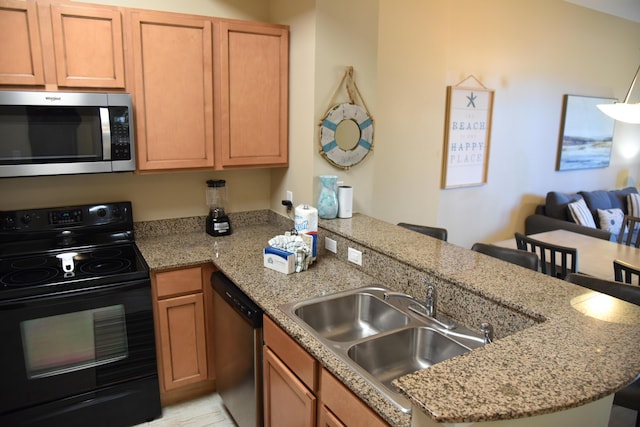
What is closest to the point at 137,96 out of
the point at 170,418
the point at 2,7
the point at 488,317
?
the point at 2,7

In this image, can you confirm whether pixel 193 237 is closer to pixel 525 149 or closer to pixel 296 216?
pixel 296 216

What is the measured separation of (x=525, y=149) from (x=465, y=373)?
4283 mm

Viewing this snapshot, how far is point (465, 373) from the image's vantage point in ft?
3.60

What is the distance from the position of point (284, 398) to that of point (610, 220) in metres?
4.76

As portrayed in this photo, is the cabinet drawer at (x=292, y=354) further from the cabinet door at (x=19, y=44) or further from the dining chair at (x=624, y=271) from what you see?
the dining chair at (x=624, y=271)

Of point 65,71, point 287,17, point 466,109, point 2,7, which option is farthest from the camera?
point 466,109

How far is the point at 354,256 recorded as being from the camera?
2324mm

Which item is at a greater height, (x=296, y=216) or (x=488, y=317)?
(x=296, y=216)

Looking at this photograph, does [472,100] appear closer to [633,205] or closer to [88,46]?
[633,205]

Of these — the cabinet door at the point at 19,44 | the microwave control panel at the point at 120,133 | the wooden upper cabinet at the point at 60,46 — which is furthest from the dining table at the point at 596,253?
the cabinet door at the point at 19,44

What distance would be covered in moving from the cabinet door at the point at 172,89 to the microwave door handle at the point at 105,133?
0.17 meters

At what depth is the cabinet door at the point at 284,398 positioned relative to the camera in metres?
1.61

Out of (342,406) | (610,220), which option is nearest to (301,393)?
(342,406)

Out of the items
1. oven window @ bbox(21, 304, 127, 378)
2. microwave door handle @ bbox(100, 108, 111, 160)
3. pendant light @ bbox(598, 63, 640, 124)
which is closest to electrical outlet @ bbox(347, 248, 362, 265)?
oven window @ bbox(21, 304, 127, 378)
